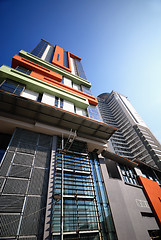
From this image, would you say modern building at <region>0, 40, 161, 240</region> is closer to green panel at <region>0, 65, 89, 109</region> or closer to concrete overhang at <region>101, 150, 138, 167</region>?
green panel at <region>0, 65, 89, 109</region>

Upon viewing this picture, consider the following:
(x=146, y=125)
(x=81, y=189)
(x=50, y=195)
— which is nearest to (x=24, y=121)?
(x=50, y=195)

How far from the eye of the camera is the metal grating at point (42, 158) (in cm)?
1081

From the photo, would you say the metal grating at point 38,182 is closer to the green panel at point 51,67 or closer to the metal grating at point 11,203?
the metal grating at point 11,203

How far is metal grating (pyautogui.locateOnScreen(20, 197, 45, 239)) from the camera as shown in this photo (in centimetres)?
741

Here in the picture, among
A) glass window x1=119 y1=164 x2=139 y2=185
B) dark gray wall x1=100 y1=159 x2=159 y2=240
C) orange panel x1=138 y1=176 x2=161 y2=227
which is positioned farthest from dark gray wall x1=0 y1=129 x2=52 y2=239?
orange panel x1=138 y1=176 x2=161 y2=227

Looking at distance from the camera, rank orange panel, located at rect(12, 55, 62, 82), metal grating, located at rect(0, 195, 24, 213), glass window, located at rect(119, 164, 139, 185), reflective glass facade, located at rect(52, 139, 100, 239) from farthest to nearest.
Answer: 1. orange panel, located at rect(12, 55, 62, 82)
2. glass window, located at rect(119, 164, 139, 185)
3. reflective glass facade, located at rect(52, 139, 100, 239)
4. metal grating, located at rect(0, 195, 24, 213)

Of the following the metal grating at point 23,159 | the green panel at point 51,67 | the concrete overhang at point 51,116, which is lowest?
the metal grating at point 23,159

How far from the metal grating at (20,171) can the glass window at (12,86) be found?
8.00 metres

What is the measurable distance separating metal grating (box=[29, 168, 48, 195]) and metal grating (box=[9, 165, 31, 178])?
527 mm

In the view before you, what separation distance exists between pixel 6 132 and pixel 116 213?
1475 cm

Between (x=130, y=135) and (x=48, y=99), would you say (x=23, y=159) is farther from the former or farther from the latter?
(x=130, y=135)

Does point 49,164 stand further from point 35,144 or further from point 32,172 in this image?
point 35,144

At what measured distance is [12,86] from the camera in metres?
13.6

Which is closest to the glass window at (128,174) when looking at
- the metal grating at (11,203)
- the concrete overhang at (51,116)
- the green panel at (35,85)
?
Result: the concrete overhang at (51,116)
